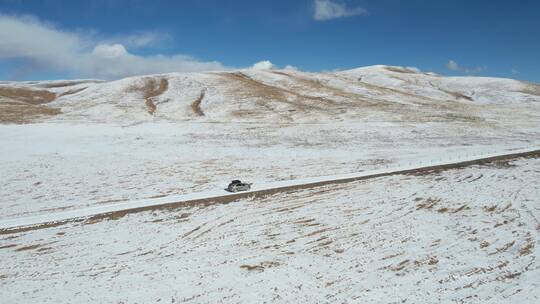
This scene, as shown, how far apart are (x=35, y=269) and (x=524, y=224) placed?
30530 mm

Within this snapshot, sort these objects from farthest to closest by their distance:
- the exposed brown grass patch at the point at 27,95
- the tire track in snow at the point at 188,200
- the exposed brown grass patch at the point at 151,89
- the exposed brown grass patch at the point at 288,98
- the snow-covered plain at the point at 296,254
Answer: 1. the exposed brown grass patch at the point at 27,95
2. the exposed brown grass patch at the point at 151,89
3. the exposed brown grass patch at the point at 288,98
4. the tire track in snow at the point at 188,200
5. the snow-covered plain at the point at 296,254

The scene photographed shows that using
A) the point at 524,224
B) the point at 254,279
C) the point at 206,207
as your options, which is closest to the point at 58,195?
the point at 206,207

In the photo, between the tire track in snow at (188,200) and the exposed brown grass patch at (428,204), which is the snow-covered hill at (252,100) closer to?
the tire track in snow at (188,200)

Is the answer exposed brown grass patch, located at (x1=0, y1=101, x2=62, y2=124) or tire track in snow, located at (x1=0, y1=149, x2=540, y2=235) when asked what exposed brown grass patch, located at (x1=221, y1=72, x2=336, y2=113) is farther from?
tire track in snow, located at (x1=0, y1=149, x2=540, y2=235)

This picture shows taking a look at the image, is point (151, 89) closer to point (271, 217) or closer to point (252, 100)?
point (252, 100)

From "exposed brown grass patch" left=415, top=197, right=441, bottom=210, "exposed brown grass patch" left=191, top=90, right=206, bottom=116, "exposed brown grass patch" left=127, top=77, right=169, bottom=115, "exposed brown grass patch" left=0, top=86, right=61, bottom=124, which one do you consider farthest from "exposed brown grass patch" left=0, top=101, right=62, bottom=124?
"exposed brown grass patch" left=415, top=197, right=441, bottom=210

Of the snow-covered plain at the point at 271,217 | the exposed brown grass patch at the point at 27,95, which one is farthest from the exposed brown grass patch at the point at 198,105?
the exposed brown grass patch at the point at 27,95

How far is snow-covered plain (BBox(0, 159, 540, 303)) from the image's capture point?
18.3 meters

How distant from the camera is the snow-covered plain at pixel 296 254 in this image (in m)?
18.3

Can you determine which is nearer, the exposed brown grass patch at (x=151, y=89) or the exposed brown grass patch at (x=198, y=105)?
the exposed brown grass patch at (x=198, y=105)

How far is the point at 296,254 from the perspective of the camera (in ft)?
72.7

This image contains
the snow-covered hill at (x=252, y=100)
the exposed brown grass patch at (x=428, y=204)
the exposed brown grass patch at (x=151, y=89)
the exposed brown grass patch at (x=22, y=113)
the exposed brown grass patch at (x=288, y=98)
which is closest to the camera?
the exposed brown grass patch at (x=428, y=204)

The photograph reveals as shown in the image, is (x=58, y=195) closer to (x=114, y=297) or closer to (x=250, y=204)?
(x=250, y=204)

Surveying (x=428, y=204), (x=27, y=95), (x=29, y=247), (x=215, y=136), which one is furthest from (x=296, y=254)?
(x=27, y=95)
